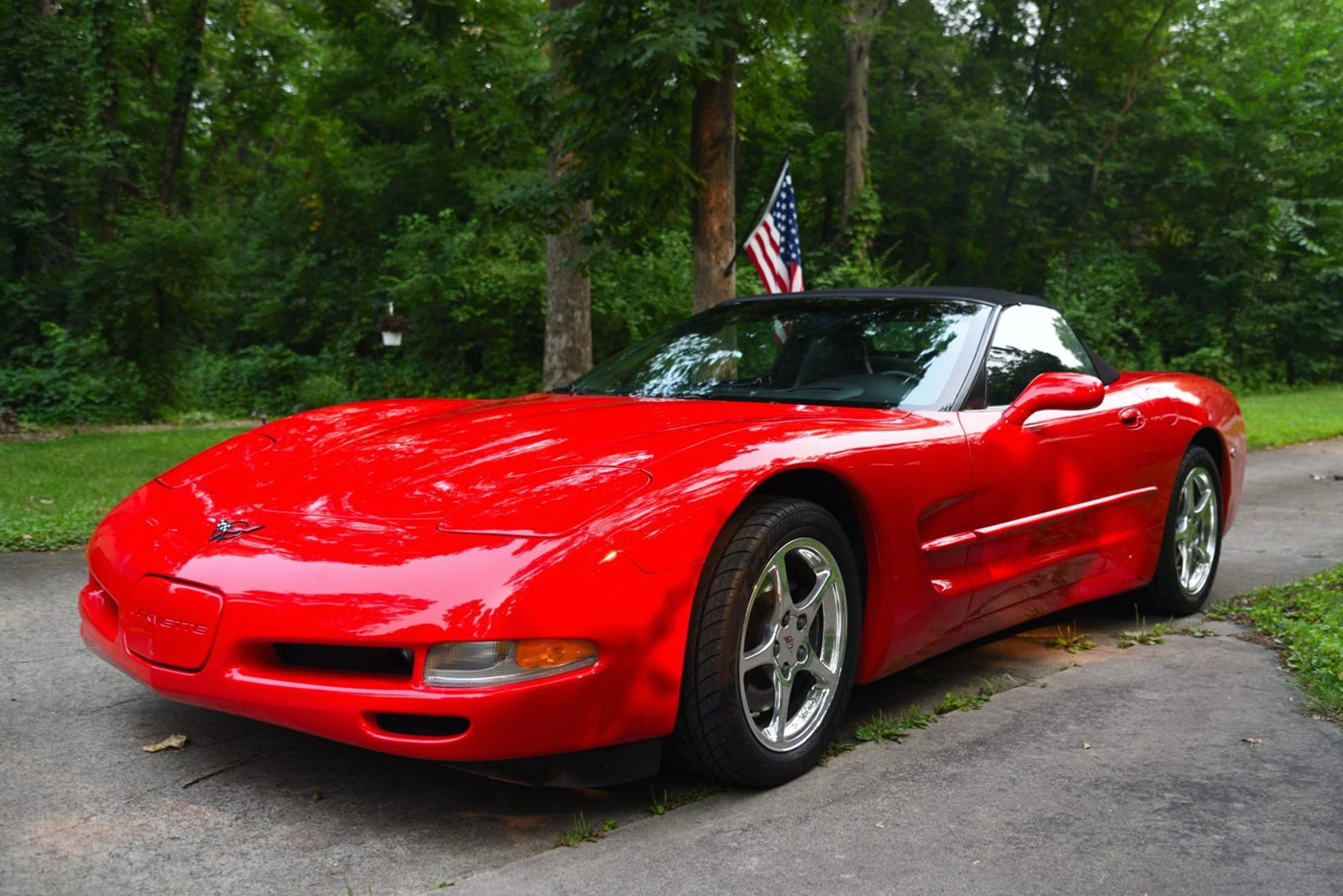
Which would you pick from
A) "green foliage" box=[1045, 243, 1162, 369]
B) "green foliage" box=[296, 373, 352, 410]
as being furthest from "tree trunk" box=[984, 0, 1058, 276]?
"green foliage" box=[296, 373, 352, 410]

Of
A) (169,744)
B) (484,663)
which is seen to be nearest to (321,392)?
(169,744)

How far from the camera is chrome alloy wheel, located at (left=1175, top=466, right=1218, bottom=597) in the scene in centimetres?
514

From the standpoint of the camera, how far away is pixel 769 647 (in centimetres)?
308

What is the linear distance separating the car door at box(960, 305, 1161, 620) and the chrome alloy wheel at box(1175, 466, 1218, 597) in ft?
1.03

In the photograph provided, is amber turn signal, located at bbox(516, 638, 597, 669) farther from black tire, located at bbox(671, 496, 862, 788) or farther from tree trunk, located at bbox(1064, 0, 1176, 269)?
tree trunk, located at bbox(1064, 0, 1176, 269)

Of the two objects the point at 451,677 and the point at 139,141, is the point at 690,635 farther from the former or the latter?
the point at 139,141

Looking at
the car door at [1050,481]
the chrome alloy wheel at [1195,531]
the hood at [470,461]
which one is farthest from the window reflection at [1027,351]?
the hood at [470,461]

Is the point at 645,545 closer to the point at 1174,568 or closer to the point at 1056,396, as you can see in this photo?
the point at 1056,396

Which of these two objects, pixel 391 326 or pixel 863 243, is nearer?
pixel 391 326

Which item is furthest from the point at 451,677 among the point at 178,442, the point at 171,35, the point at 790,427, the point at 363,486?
the point at 171,35

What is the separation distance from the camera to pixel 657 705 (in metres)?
2.77

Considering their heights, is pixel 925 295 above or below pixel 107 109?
below

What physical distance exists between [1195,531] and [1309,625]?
0.73 metres

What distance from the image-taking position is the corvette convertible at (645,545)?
2641mm
